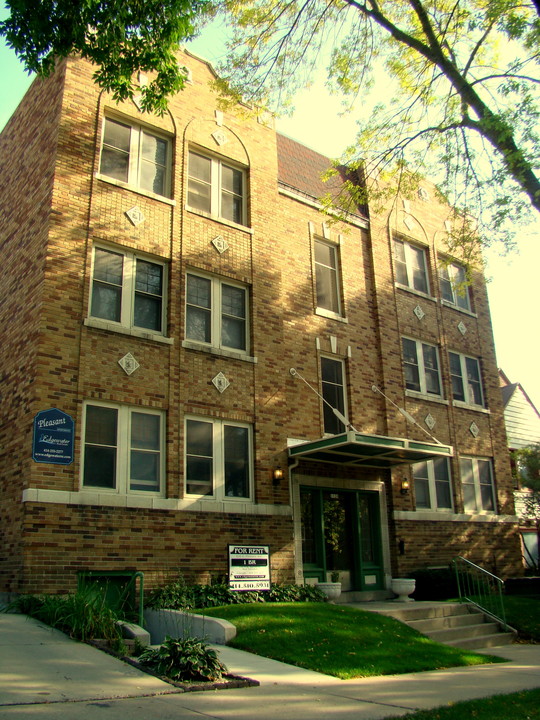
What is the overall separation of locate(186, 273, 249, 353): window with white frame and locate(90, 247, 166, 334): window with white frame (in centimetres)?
74

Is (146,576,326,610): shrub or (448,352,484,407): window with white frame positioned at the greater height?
(448,352,484,407): window with white frame

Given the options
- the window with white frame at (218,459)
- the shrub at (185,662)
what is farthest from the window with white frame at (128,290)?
the shrub at (185,662)

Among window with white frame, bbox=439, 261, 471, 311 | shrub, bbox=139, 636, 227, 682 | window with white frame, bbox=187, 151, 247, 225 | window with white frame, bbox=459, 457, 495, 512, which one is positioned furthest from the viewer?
window with white frame, bbox=439, 261, 471, 311

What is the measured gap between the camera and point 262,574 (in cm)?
1346

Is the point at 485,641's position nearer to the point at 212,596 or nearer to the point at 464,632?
the point at 464,632

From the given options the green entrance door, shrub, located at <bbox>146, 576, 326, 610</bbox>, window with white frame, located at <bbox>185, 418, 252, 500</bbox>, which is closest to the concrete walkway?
shrub, located at <bbox>146, 576, 326, 610</bbox>

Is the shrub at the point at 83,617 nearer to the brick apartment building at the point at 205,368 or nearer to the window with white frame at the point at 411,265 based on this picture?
the brick apartment building at the point at 205,368

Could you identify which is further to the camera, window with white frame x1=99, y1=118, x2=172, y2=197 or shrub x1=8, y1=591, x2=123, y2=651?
window with white frame x1=99, y1=118, x2=172, y2=197

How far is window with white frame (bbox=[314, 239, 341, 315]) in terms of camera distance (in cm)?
1820

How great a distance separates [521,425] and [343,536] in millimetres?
15142

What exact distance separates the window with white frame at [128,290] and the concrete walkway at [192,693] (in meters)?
6.20

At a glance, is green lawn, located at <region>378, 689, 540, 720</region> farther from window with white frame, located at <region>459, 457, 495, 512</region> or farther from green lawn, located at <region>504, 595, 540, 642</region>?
window with white frame, located at <region>459, 457, 495, 512</region>

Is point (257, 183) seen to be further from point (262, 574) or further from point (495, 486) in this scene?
point (495, 486)

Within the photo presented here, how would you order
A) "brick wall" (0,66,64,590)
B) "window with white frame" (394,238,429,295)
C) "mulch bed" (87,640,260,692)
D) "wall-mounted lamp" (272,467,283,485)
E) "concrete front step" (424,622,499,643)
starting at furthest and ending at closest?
"window with white frame" (394,238,429,295) < "wall-mounted lamp" (272,467,283,485) < "concrete front step" (424,622,499,643) < "brick wall" (0,66,64,590) < "mulch bed" (87,640,260,692)
